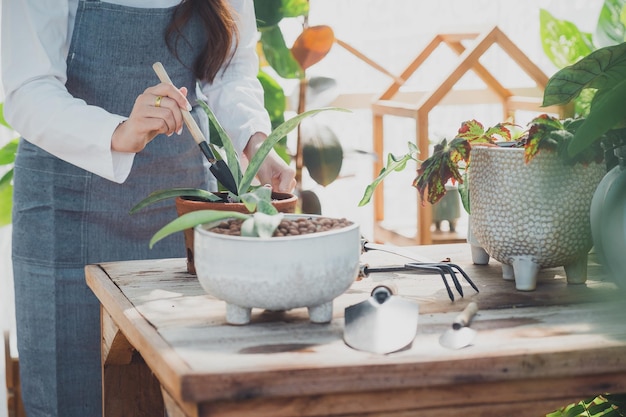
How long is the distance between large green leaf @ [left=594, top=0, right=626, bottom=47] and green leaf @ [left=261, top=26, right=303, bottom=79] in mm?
1093

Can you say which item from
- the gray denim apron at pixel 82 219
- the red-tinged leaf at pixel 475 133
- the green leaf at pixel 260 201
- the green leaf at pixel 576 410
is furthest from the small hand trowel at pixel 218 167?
the green leaf at pixel 576 410

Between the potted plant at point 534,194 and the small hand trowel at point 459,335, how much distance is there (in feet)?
0.76

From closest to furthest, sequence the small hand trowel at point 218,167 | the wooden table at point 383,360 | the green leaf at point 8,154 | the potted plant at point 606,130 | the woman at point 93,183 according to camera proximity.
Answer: the wooden table at point 383,360 → the potted plant at point 606,130 → the small hand trowel at point 218,167 → the woman at point 93,183 → the green leaf at point 8,154

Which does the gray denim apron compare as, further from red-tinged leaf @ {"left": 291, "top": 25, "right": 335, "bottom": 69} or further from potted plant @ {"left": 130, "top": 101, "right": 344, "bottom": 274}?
red-tinged leaf @ {"left": 291, "top": 25, "right": 335, "bottom": 69}

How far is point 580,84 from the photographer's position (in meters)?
1.26

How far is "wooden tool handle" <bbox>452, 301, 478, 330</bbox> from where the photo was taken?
1031mm

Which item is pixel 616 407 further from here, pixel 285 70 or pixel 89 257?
pixel 285 70

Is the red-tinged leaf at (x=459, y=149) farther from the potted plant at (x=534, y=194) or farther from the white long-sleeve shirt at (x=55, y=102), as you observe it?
the white long-sleeve shirt at (x=55, y=102)

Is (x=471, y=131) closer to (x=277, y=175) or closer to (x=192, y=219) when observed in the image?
(x=277, y=175)

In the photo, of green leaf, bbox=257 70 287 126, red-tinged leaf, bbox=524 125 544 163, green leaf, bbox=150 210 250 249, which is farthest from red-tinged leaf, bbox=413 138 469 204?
green leaf, bbox=257 70 287 126

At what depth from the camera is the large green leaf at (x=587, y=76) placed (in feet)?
4.06

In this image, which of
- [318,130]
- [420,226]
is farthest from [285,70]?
[420,226]

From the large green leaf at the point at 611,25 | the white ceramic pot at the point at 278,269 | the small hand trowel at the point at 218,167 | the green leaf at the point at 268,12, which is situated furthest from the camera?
the large green leaf at the point at 611,25

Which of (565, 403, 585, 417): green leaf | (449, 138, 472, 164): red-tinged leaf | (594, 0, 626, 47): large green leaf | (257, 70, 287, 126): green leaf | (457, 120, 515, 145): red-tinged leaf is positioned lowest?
(565, 403, 585, 417): green leaf
